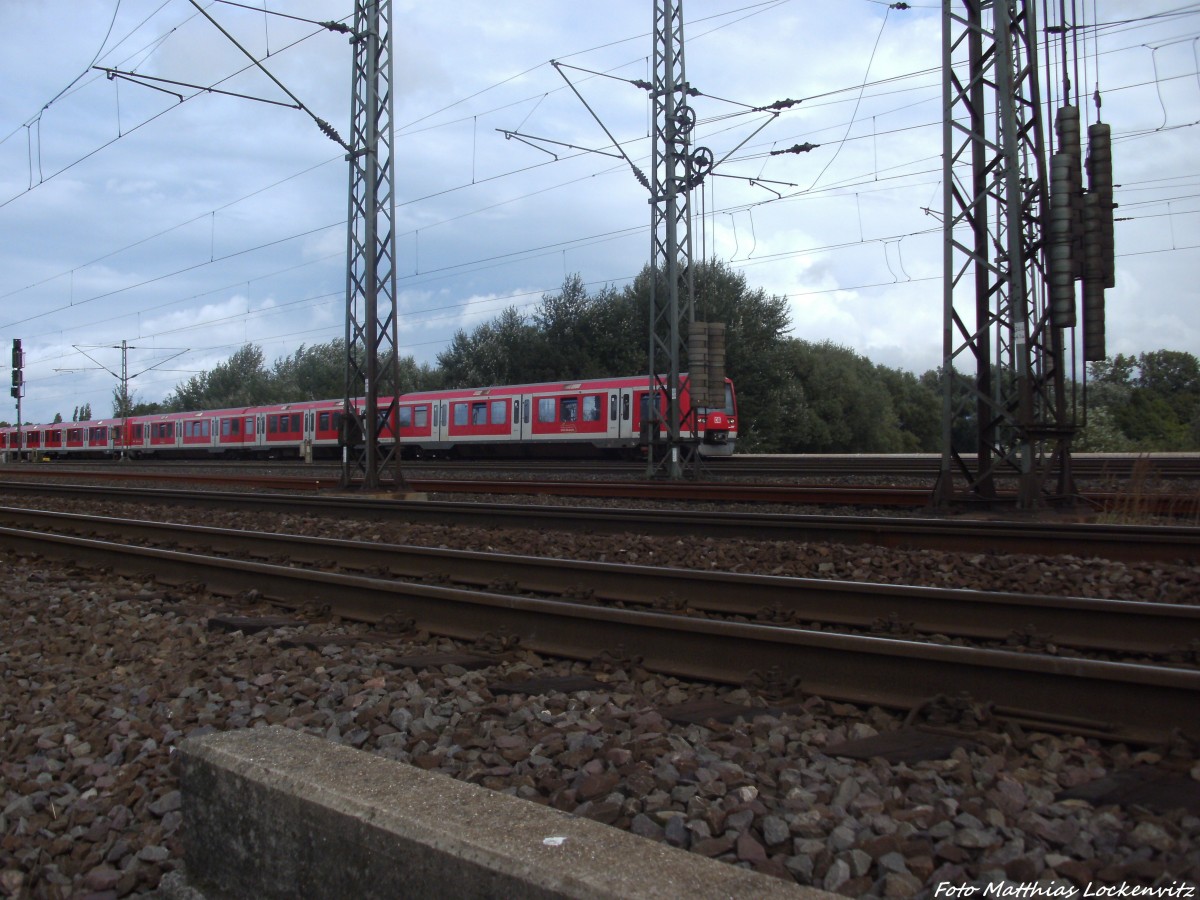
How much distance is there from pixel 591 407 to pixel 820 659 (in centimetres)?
2386

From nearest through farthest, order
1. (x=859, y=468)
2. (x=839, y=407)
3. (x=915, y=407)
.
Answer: (x=859, y=468) < (x=839, y=407) < (x=915, y=407)

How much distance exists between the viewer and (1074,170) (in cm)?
1114

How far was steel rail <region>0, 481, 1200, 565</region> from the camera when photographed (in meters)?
7.74

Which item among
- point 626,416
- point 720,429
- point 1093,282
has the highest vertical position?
point 1093,282

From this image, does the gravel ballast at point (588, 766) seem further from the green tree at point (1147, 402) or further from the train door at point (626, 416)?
A: the green tree at point (1147, 402)

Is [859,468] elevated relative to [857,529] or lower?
elevated

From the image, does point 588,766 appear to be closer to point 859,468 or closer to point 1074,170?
point 1074,170

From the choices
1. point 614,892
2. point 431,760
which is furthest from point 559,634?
point 614,892

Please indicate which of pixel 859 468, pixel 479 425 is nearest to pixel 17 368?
pixel 479 425

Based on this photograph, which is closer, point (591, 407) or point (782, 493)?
point (782, 493)

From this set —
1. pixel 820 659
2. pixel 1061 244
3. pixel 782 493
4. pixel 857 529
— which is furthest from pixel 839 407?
pixel 820 659

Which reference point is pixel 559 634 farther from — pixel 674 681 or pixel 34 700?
pixel 34 700

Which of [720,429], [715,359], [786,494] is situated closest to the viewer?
[786,494]

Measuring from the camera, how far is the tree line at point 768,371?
4559 centimetres
